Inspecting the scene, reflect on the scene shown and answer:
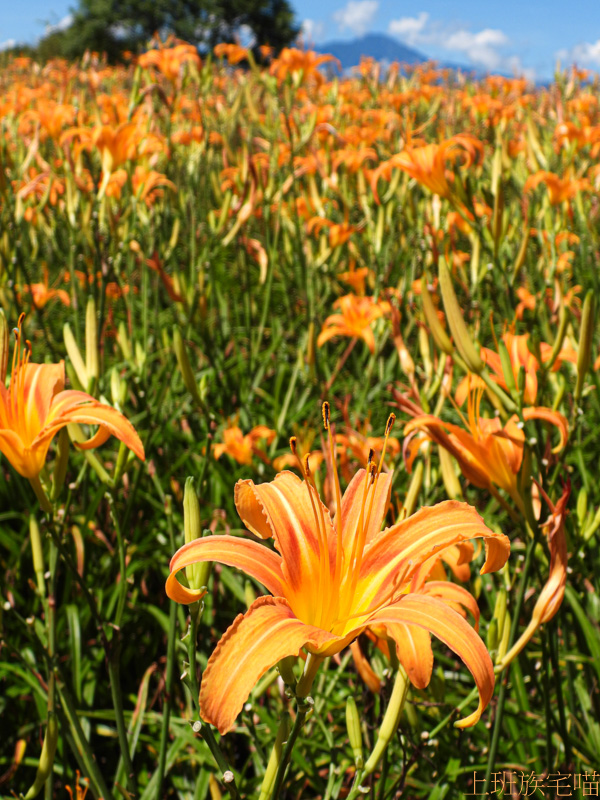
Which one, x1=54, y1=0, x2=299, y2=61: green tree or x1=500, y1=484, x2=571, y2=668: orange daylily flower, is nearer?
x1=500, y1=484, x2=571, y2=668: orange daylily flower

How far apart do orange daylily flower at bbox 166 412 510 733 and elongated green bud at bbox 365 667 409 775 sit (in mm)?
102

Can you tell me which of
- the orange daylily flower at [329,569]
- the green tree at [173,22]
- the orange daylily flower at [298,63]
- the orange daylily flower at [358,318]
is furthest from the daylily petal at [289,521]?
the green tree at [173,22]

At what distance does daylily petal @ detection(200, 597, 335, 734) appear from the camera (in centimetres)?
56

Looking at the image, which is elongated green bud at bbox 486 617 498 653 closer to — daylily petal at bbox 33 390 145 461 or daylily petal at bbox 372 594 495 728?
daylily petal at bbox 372 594 495 728

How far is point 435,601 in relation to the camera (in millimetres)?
683

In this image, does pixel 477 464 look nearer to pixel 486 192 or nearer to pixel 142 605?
pixel 486 192

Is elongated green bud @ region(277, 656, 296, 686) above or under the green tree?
under

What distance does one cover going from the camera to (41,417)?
1045mm

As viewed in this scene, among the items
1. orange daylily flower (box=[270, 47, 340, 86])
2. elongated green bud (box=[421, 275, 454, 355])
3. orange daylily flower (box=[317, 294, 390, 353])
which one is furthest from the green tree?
elongated green bud (box=[421, 275, 454, 355])

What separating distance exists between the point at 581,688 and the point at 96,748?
1332 mm

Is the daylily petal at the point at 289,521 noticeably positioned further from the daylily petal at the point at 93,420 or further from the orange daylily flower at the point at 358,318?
the orange daylily flower at the point at 358,318

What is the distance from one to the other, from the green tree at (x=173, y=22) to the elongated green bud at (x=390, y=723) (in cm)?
3095

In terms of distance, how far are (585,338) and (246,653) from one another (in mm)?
969

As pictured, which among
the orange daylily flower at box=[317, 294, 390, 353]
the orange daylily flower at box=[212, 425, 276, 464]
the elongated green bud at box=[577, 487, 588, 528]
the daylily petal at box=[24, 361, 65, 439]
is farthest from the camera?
the orange daylily flower at box=[317, 294, 390, 353]
